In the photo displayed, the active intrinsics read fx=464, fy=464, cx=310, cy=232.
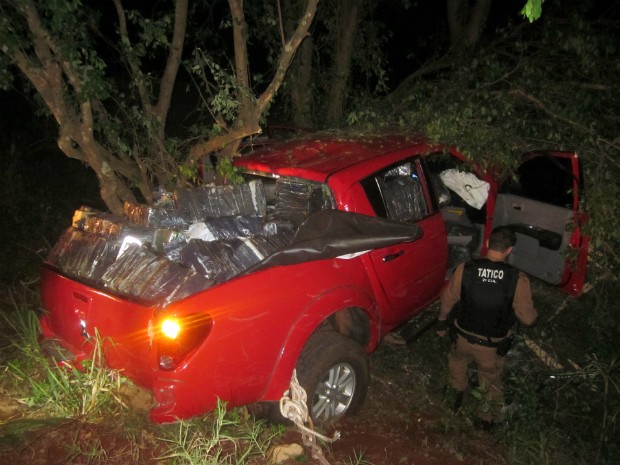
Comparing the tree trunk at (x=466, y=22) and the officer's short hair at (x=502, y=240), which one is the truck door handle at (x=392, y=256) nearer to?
the officer's short hair at (x=502, y=240)

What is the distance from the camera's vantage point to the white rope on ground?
272cm

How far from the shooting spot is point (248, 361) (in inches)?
103

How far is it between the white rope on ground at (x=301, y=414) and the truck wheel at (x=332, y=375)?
0.23ft

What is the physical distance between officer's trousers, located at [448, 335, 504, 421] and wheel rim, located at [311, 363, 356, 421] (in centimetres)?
83

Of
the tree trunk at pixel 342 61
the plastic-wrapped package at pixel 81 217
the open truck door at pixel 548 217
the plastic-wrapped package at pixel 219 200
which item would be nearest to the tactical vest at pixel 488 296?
the open truck door at pixel 548 217

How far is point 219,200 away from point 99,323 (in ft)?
4.12

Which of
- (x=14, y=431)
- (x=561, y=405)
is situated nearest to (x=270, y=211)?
(x=14, y=431)

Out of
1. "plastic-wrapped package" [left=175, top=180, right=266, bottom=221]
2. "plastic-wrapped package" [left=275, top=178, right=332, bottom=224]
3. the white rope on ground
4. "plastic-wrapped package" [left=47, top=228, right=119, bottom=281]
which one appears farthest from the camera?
"plastic-wrapped package" [left=175, top=180, right=266, bottom=221]

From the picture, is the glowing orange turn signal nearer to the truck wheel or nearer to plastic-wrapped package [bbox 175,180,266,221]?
the truck wheel

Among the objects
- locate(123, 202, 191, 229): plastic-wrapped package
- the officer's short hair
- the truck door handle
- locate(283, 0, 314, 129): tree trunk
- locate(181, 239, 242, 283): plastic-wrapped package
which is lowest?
the truck door handle

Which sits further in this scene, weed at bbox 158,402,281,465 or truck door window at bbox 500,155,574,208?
truck door window at bbox 500,155,574,208

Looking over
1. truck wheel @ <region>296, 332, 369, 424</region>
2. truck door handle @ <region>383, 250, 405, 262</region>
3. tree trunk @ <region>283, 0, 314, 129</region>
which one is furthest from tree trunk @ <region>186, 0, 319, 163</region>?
tree trunk @ <region>283, 0, 314, 129</region>

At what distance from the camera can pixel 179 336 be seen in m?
2.40

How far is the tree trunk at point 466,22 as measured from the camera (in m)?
6.74
